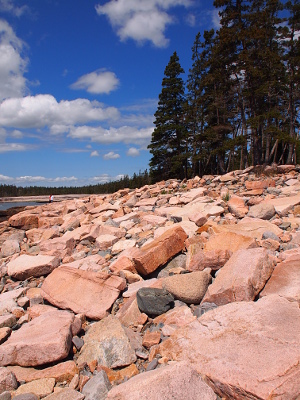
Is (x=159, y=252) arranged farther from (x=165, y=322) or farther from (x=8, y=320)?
(x=8, y=320)

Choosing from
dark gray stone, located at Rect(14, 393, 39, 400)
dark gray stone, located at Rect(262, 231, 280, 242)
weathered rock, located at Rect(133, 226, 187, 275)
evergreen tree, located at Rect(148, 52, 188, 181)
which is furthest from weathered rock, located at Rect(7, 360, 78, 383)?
evergreen tree, located at Rect(148, 52, 188, 181)

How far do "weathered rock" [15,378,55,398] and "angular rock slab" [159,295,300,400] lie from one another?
0.99 metres

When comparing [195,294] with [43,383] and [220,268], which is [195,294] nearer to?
[220,268]

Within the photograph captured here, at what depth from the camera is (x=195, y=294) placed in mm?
3037

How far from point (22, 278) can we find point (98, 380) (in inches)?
126

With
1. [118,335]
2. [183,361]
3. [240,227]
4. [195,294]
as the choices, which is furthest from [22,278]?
[240,227]

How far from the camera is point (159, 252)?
3.98 metres

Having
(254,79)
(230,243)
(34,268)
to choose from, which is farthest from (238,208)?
(254,79)

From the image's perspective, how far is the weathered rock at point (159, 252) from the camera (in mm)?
3850

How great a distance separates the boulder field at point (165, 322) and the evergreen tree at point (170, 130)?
65.2ft

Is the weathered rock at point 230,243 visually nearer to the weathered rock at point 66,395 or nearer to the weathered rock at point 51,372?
the weathered rock at point 51,372

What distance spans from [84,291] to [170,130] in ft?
73.2

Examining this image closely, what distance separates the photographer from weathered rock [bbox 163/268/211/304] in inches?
120

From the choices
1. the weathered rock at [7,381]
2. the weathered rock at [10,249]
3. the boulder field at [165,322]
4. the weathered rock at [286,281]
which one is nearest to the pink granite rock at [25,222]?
the weathered rock at [10,249]
